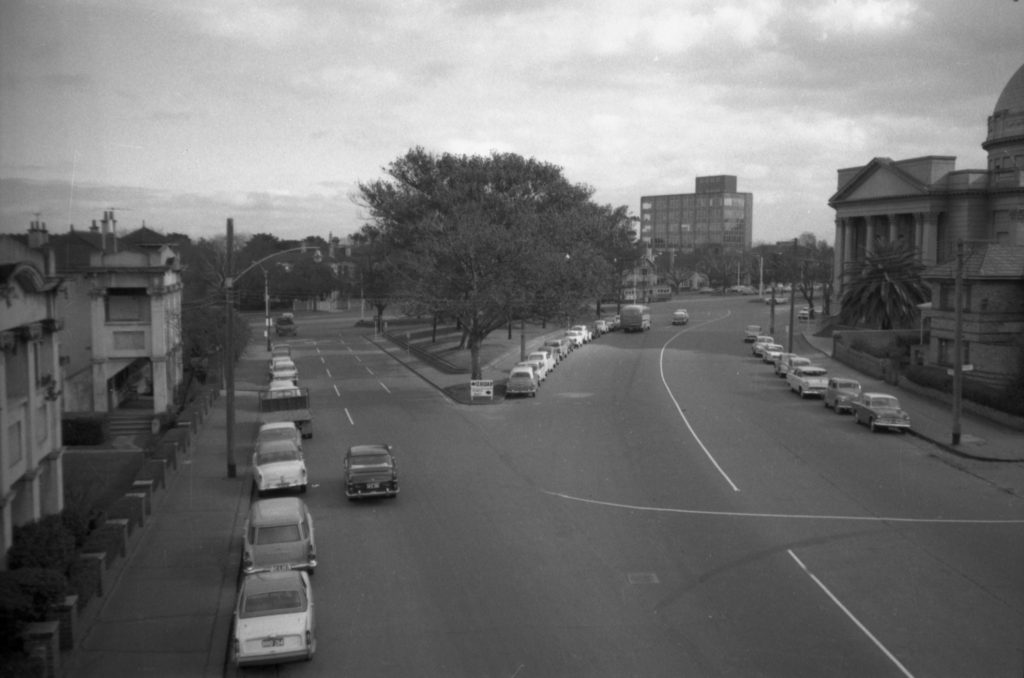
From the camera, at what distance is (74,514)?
73.5 ft

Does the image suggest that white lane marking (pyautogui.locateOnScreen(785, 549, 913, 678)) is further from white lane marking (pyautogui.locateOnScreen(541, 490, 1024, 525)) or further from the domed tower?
the domed tower

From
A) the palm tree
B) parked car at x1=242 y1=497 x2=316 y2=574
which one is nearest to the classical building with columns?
the palm tree

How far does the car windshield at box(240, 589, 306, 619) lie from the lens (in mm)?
16281

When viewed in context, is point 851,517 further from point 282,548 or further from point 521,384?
point 521,384

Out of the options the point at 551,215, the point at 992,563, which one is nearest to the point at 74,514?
the point at 992,563

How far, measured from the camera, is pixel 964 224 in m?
75.0

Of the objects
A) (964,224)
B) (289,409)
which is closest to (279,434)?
(289,409)

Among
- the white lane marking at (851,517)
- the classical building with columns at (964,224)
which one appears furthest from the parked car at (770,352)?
the white lane marking at (851,517)

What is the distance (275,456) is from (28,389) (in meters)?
9.12

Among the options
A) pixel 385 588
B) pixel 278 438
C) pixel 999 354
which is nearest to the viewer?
pixel 385 588

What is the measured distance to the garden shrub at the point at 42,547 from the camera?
1856 cm

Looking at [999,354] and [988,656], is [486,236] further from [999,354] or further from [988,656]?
[988,656]

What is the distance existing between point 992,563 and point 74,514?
21.0 meters

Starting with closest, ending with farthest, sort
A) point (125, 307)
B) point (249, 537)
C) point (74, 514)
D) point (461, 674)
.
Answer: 1. point (461, 674)
2. point (249, 537)
3. point (74, 514)
4. point (125, 307)
